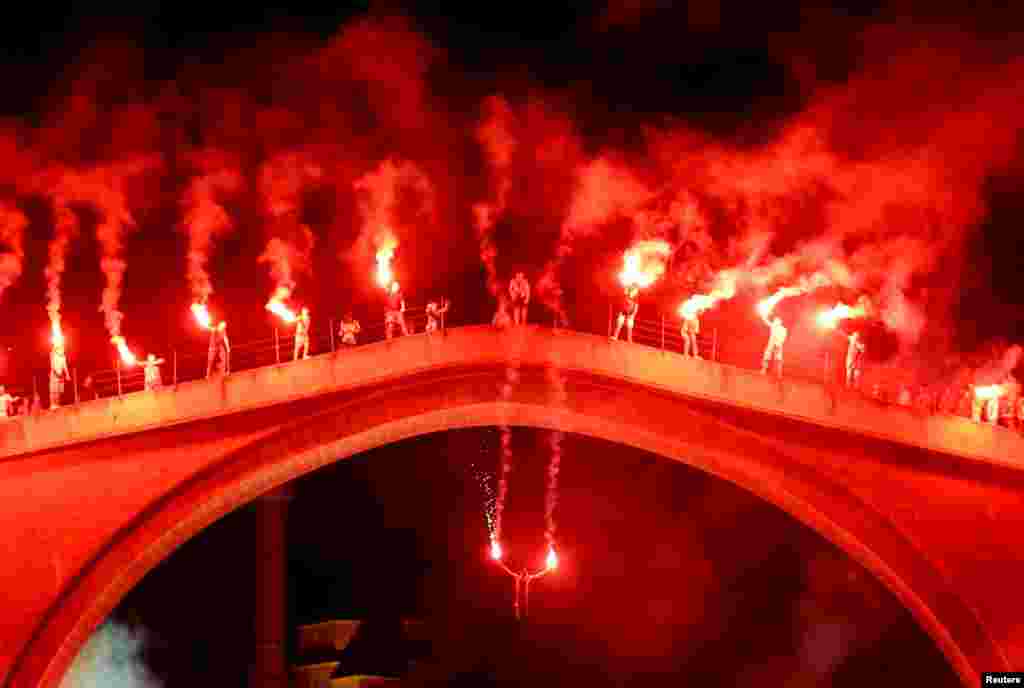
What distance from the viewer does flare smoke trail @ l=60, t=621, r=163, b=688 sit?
2761 cm

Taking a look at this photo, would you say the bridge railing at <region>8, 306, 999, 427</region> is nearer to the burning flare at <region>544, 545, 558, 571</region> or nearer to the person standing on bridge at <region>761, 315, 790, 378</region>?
the person standing on bridge at <region>761, 315, 790, 378</region>

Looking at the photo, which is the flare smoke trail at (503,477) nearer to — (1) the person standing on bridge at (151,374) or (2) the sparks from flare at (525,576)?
(2) the sparks from flare at (525,576)

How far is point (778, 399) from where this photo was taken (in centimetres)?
2255

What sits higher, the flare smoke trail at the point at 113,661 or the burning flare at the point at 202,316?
the burning flare at the point at 202,316

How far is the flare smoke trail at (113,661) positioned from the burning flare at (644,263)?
34.5ft

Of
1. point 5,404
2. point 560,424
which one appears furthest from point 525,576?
point 5,404

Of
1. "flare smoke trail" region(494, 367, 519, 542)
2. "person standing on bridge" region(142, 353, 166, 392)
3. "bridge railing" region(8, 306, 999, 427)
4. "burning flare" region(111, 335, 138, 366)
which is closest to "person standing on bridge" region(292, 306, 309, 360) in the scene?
"bridge railing" region(8, 306, 999, 427)

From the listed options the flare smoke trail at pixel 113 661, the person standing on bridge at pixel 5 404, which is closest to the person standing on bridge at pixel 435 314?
the person standing on bridge at pixel 5 404

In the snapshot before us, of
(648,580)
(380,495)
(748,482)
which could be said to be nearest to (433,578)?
(380,495)

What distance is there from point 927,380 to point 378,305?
819 cm

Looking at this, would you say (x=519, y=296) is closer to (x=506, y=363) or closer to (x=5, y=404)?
(x=506, y=363)

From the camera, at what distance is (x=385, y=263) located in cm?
2353

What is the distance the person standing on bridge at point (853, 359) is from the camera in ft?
76.0

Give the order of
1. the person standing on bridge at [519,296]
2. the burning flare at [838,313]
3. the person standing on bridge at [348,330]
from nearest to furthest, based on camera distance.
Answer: the person standing on bridge at [519,296], the person standing on bridge at [348,330], the burning flare at [838,313]
